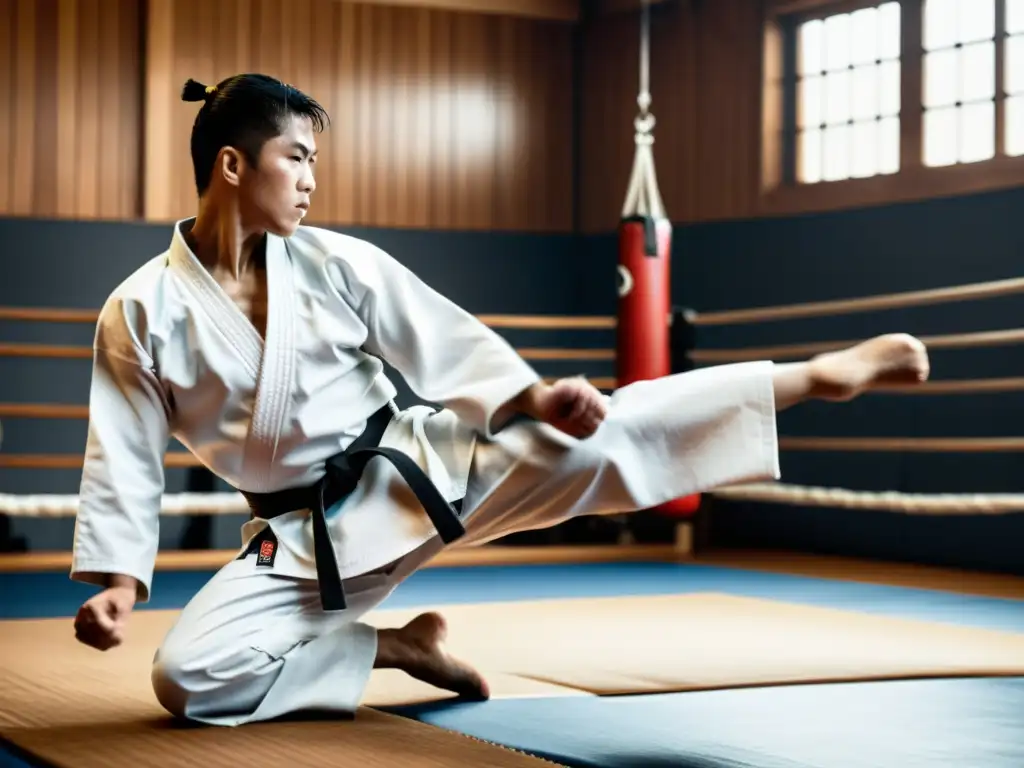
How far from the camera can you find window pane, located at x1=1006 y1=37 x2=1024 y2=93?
4715mm

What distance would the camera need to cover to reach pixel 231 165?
6.61 feet

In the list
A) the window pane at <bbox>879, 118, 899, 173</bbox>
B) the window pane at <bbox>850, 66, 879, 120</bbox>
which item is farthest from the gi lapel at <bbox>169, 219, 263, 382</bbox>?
the window pane at <bbox>850, 66, 879, 120</bbox>

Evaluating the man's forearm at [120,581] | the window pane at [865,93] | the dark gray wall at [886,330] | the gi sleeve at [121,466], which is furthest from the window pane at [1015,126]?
the man's forearm at [120,581]

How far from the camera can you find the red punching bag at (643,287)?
4.71 metres

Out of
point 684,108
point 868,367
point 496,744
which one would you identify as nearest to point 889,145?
point 684,108

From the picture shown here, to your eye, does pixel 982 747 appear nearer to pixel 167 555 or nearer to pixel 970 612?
pixel 970 612

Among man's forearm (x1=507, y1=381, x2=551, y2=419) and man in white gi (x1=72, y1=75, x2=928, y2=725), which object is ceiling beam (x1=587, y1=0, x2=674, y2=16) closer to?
man in white gi (x1=72, y1=75, x2=928, y2=725)

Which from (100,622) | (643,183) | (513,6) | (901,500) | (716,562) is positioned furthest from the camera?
(513,6)

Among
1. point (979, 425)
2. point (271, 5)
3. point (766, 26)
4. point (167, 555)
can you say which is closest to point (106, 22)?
point (271, 5)

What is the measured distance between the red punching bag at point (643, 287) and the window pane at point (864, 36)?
0.94 meters

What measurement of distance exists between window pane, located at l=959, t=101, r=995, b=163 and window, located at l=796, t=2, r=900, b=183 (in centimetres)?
27

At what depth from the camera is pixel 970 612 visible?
3518 mm

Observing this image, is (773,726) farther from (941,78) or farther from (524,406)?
(941,78)

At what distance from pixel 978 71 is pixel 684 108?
1.25 metres
